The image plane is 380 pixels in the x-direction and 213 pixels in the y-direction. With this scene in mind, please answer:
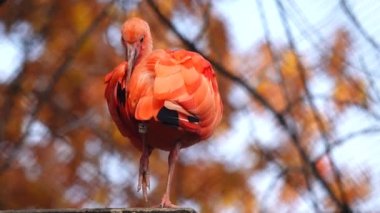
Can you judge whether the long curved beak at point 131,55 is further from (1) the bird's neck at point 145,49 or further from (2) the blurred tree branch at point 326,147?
(2) the blurred tree branch at point 326,147

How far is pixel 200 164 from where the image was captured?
6523 millimetres

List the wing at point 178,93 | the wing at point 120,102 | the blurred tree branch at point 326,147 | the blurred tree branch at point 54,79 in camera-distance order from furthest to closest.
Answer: the blurred tree branch at point 54,79 → the blurred tree branch at point 326,147 → the wing at point 120,102 → the wing at point 178,93

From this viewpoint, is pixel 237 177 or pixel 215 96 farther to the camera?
pixel 237 177

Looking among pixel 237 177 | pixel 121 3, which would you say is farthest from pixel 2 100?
pixel 237 177

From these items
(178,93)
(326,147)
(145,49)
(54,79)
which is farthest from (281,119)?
(178,93)

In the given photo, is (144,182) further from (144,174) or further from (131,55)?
(131,55)

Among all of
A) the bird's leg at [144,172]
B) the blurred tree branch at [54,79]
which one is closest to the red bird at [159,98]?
the bird's leg at [144,172]

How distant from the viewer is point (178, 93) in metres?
3.05

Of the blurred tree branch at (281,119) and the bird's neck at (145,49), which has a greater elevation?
the bird's neck at (145,49)

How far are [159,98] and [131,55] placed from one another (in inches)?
7.6

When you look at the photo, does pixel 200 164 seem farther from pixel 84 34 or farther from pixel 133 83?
pixel 133 83

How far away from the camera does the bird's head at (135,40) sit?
124 inches

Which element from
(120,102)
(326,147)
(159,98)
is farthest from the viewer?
(326,147)

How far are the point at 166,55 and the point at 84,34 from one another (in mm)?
3292
